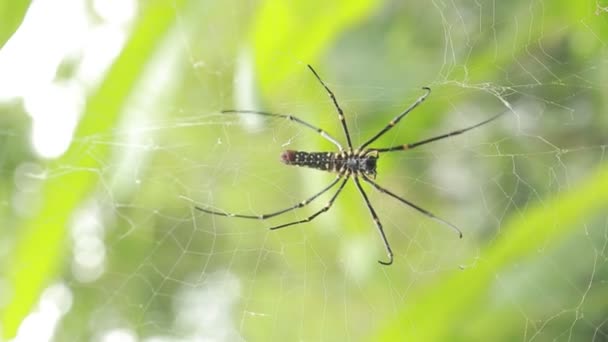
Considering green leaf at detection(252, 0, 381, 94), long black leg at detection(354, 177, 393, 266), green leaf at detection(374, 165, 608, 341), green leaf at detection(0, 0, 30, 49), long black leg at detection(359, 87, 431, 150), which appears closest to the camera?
green leaf at detection(0, 0, 30, 49)

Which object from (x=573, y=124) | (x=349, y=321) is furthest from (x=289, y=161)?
(x=573, y=124)

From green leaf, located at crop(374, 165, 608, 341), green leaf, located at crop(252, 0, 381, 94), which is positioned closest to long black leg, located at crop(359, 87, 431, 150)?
green leaf, located at crop(252, 0, 381, 94)

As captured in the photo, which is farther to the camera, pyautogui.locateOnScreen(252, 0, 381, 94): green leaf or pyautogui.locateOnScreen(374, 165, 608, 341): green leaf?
pyautogui.locateOnScreen(252, 0, 381, 94): green leaf

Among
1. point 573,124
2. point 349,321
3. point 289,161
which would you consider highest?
point 573,124

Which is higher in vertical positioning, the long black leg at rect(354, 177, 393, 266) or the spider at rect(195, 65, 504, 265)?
the spider at rect(195, 65, 504, 265)

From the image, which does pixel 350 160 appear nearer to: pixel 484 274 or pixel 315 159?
pixel 315 159

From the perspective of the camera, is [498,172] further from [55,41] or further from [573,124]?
[55,41]

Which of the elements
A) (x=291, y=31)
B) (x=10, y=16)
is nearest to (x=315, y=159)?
(x=291, y=31)

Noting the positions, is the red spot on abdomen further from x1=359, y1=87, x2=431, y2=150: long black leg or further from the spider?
x1=359, y1=87, x2=431, y2=150: long black leg

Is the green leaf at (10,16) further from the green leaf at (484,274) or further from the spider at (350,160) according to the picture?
the green leaf at (484,274)
